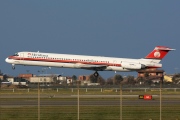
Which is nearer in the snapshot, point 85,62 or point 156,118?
point 156,118

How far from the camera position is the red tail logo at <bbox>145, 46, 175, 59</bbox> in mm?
87438

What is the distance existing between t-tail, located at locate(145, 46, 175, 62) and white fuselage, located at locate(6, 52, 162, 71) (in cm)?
64

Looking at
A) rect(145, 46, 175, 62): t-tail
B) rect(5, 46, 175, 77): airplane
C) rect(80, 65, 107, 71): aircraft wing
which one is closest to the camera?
rect(5, 46, 175, 77): airplane

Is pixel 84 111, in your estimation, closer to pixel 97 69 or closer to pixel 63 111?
pixel 63 111

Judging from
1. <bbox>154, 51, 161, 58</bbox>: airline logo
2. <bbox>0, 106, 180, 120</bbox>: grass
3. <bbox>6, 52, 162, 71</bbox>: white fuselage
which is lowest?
<bbox>0, 106, 180, 120</bbox>: grass

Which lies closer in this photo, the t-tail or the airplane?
the airplane

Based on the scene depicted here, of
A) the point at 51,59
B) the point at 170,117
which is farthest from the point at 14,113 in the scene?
the point at 51,59

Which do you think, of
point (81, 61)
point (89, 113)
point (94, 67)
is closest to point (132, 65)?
point (94, 67)

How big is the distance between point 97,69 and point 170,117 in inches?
2084

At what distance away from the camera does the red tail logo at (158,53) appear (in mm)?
87438

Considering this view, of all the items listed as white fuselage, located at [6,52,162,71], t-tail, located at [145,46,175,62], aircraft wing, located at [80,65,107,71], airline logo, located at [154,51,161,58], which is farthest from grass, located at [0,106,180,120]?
airline logo, located at [154,51,161,58]

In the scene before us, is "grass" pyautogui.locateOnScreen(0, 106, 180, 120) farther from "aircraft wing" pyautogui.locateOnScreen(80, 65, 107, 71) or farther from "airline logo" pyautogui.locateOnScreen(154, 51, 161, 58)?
"airline logo" pyautogui.locateOnScreen(154, 51, 161, 58)

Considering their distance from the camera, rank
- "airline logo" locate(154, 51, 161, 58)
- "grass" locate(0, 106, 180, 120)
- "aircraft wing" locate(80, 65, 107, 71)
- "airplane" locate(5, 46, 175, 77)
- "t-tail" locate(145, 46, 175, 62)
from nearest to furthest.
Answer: "grass" locate(0, 106, 180, 120) < "airplane" locate(5, 46, 175, 77) < "aircraft wing" locate(80, 65, 107, 71) < "t-tail" locate(145, 46, 175, 62) < "airline logo" locate(154, 51, 161, 58)

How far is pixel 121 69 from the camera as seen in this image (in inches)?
3319
